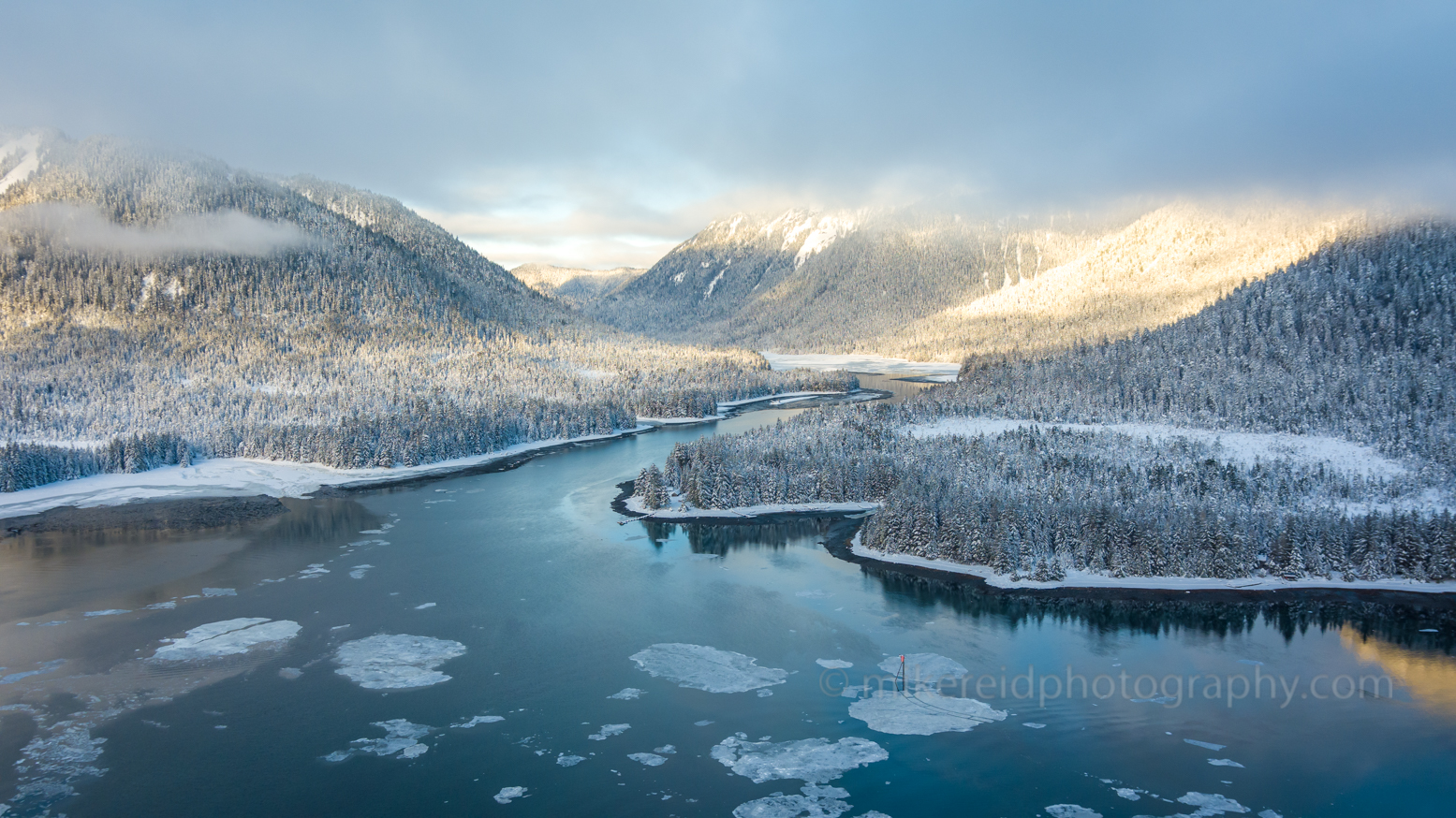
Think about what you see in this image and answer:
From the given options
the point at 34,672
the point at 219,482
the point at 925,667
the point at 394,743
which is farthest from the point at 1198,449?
the point at 219,482

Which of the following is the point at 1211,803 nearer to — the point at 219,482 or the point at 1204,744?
the point at 1204,744

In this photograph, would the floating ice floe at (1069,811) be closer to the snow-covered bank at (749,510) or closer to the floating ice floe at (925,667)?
the floating ice floe at (925,667)

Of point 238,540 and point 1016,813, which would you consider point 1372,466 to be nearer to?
point 1016,813

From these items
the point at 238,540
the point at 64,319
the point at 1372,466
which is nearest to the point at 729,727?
the point at 238,540

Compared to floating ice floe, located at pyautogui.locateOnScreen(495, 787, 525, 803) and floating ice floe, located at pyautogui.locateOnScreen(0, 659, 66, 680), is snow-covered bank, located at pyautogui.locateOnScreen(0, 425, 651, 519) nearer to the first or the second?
floating ice floe, located at pyautogui.locateOnScreen(0, 659, 66, 680)

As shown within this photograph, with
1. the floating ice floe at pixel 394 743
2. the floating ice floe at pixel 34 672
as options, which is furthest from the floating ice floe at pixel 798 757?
the floating ice floe at pixel 34 672
